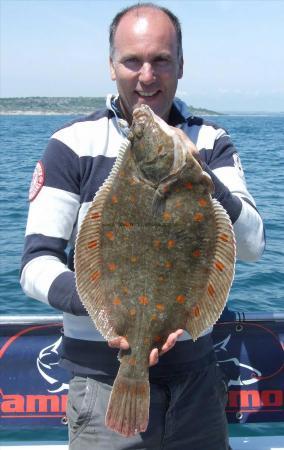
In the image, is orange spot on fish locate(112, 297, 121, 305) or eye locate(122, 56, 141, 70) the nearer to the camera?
orange spot on fish locate(112, 297, 121, 305)

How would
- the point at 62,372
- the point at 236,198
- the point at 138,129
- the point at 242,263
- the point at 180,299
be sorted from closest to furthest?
1. the point at 138,129
2. the point at 180,299
3. the point at 236,198
4. the point at 62,372
5. the point at 242,263

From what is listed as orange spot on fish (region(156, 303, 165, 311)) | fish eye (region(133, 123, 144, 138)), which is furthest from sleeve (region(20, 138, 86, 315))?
fish eye (region(133, 123, 144, 138))

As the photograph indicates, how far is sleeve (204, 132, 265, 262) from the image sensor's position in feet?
9.03

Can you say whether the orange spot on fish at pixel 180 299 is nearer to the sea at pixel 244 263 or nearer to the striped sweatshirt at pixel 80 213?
the striped sweatshirt at pixel 80 213

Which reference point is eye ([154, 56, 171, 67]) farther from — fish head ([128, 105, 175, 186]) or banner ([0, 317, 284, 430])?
banner ([0, 317, 284, 430])

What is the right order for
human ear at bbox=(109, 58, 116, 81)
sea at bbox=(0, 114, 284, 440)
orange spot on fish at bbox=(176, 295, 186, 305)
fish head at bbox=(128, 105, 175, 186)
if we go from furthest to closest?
1. sea at bbox=(0, 114, 284, 440)
2. human ear at bbox=(109, 58, 116, 81)
3. orange spot on fish at bbox=(176, 295, 186, 305)
4. fish head at bbox=(128, 105, 175, 186)

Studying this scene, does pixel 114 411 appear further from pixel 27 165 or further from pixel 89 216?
pixel 27 165

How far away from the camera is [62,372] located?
163 inches

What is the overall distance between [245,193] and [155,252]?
0.71 meters

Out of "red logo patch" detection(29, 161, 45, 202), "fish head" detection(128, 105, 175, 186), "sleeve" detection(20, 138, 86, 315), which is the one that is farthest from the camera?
"red logo patch" detection(29, 161, 45, 202)

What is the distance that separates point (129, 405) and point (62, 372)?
1594mm

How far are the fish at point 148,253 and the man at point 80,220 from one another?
203 millimetres

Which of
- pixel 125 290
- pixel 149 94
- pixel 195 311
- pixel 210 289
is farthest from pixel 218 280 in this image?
pixel 149 94

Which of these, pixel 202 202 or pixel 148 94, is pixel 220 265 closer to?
pixel 202 202
